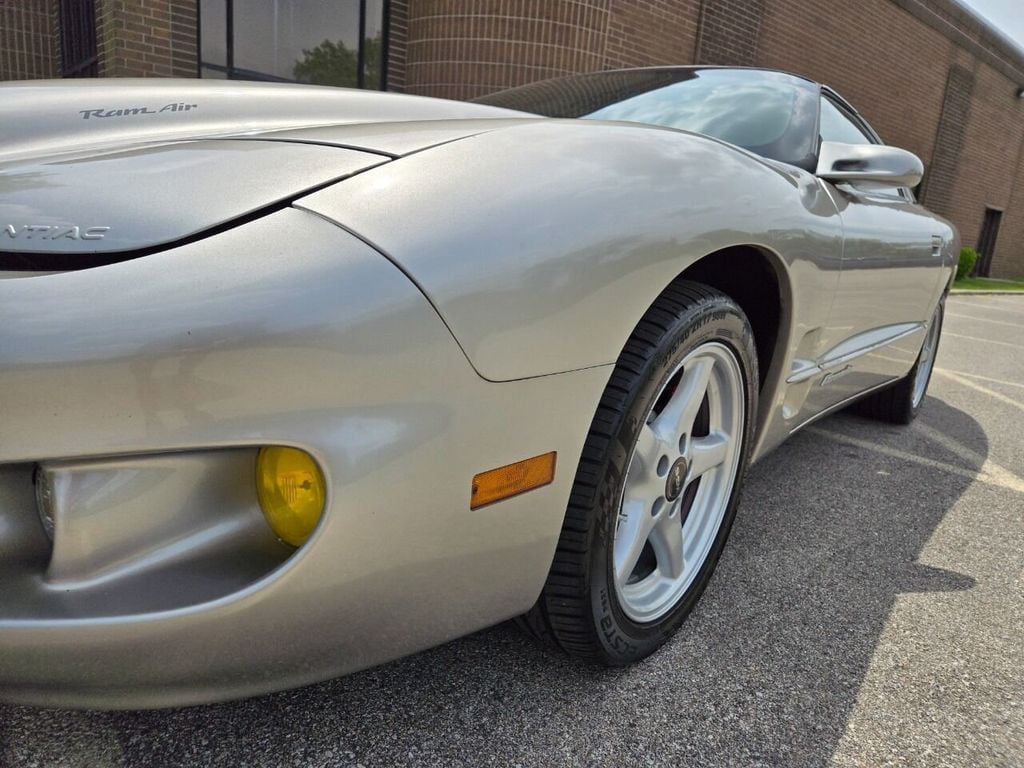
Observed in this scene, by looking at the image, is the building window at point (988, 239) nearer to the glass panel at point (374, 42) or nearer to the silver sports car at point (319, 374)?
the glass panel at point (374, 42)

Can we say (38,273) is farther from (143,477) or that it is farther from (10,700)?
(10,700)

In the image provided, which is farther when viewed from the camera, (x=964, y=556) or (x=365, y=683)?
(x=964, y=556)

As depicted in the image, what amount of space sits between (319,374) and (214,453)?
0.17 metres

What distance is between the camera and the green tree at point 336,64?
7031 mm

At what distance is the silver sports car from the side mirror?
881 millimetres

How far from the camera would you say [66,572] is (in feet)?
3.13

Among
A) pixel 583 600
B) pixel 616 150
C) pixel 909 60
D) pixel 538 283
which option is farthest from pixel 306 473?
pixel 909 60

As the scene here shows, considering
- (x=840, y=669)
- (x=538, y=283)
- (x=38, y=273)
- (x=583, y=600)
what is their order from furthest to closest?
(x=840, y=669) < (x=583, y=600) < (x=538, y=283) < (x=38, y=273)

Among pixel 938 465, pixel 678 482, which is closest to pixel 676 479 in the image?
pixel 678 482

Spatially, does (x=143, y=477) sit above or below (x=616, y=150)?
below

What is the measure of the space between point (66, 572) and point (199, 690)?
0.23 m

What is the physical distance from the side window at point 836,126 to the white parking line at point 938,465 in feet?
4.13

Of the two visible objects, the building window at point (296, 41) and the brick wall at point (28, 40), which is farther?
the building window at point (296, 41)

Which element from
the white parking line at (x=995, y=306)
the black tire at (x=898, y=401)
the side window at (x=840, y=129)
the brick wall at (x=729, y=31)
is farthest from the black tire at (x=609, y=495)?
the white parking line at (x=995, y=306)
